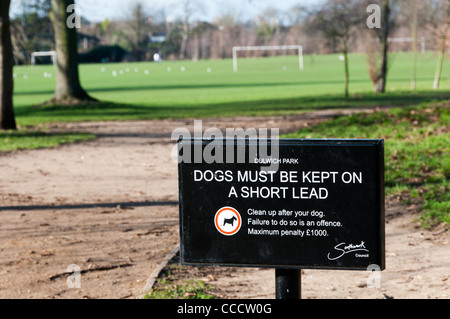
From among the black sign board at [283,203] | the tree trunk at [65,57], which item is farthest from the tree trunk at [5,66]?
the black sign board at [283,203]

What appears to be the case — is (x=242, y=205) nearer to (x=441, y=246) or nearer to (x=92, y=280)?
(x=92, y=280)

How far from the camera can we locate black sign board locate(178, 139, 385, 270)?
3.47 m

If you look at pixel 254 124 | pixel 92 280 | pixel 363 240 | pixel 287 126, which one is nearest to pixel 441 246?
pixel 92 280

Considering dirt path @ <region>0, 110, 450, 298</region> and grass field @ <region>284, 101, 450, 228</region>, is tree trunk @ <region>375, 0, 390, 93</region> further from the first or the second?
dirt path @ <region>0, 110, 450, 298</region>

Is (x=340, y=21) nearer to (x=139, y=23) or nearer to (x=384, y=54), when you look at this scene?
(x=384, y=54)

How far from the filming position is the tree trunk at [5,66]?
1825 cm

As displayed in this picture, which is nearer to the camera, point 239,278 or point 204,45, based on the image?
point 239,278

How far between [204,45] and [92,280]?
7934 centimetres

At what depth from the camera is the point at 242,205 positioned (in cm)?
359

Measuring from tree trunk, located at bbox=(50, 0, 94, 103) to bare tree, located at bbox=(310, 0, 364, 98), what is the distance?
10549 millimetres

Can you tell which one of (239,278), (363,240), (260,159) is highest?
(260,159)

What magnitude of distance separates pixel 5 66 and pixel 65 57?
846 centimetres
